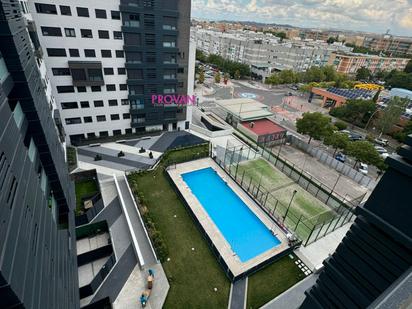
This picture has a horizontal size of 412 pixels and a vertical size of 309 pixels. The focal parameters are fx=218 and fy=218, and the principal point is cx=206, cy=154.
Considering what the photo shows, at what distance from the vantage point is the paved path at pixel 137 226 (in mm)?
18427

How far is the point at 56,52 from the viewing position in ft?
84.8

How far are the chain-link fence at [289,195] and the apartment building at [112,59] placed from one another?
48.0ft

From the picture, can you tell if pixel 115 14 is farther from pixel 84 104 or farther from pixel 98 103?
pixel 84 104

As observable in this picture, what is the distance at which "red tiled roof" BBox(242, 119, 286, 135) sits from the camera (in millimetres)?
39188

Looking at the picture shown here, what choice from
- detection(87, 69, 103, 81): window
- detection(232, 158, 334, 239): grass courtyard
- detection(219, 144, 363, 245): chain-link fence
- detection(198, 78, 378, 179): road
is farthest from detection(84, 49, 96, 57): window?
detection(198, 78, 378, 179): road

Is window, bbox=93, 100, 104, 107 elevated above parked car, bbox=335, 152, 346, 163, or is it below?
above

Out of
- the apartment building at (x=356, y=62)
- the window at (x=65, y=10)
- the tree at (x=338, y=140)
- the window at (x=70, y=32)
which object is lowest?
the tree at (x=338, y=140)

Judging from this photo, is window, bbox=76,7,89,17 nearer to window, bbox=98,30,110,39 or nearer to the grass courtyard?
window, bbox=98,30,110,39

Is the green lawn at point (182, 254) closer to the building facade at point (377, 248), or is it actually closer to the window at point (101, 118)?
the window at point (101, 118)

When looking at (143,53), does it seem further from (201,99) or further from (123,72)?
(201,99)

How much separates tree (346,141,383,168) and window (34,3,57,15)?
41898 millimetres

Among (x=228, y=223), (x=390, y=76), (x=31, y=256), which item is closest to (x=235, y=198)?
(x=228, y=223)

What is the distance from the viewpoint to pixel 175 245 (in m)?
19.6

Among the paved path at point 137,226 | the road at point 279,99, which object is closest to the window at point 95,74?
the paved path at point 137,226
